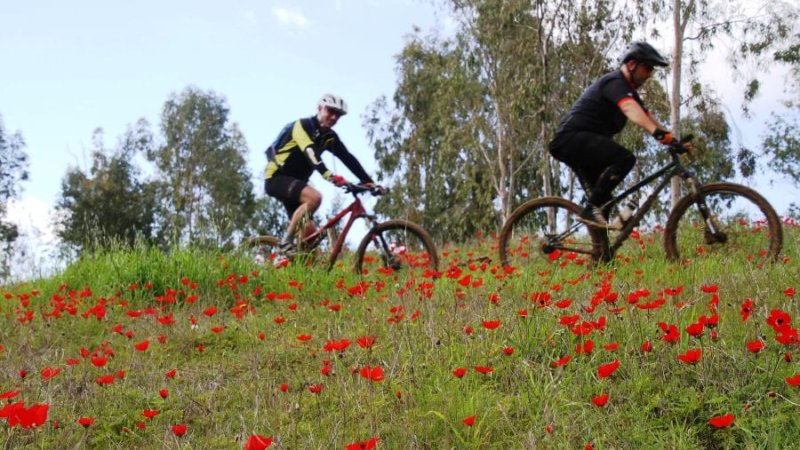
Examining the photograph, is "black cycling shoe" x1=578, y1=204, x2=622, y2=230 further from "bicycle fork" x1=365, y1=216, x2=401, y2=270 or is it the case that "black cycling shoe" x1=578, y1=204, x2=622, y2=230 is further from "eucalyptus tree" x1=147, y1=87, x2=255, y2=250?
"eucalyptus tree" x1=147, y1=87, x2=255, y2=250

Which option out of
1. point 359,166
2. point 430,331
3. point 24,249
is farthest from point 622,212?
point 24,249

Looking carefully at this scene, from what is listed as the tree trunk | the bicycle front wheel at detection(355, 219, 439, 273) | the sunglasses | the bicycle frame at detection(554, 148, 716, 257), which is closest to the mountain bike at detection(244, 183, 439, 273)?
the bicycle front wheel at detection(355, 219, 439, 273)

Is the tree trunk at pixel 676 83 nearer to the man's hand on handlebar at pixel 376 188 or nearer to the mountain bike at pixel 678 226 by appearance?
the mountain bike at pixel 678 226

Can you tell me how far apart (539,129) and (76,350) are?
2345cm

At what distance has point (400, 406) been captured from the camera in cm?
279

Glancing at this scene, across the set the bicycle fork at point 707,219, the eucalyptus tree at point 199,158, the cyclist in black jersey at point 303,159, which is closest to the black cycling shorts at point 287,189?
the cyclist in black jersey at point 303,159

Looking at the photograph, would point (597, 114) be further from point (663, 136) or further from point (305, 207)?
point (305, 207)

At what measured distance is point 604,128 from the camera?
6.12 metres

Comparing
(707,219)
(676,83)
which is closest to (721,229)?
(707,219)

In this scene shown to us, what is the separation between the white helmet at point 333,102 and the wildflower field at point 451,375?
101 inches

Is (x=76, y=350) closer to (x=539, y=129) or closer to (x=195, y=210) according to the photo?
(x=539, y=129)

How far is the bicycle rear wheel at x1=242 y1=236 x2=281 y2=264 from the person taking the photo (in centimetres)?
693

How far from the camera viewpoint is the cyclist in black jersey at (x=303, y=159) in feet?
22.8

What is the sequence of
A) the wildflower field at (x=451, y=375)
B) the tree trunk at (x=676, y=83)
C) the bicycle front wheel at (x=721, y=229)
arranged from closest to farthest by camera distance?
1. the wildflower field at (x=451, y=375)
2. the bicycle front wheel at (x=721, y=229)
3. the tree trunk at (x=676, y=83)
